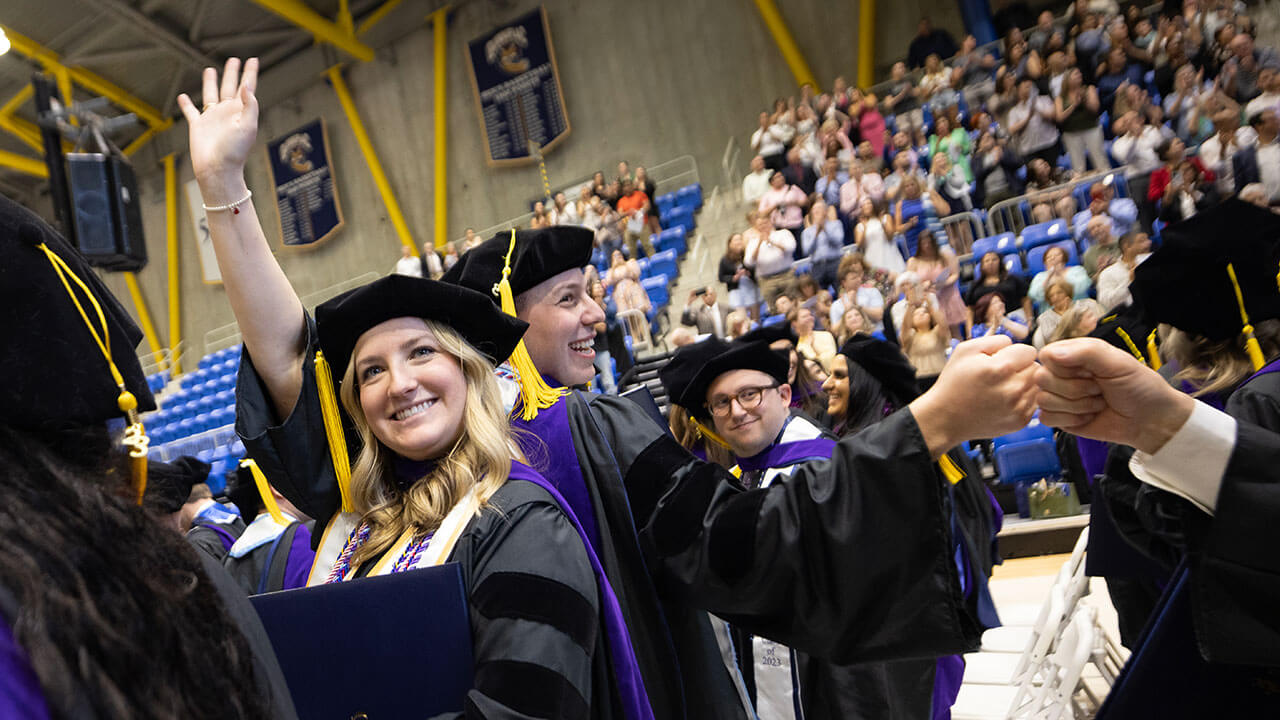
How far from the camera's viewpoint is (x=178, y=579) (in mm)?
784

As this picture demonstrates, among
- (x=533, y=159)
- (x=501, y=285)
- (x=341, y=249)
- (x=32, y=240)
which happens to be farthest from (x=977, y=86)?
(x=341, y=249)

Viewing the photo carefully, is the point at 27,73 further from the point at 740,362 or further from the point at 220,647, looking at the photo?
the point at 220,647

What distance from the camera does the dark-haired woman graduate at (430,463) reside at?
1.35 meters

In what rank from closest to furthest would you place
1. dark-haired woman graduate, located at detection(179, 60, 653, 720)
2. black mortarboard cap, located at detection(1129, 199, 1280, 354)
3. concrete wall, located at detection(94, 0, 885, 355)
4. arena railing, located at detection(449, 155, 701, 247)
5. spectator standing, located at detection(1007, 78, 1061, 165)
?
dark-haired woman graduate, located at detection(179, 60, 653, 720)
black mortarboard cap, located at detection(1129, 199, 1280, 354)
spectator standing, located at detection(1007, 78, 1061, 165)
concrete wall, located at detection(94, 0, 885, 355)
arena railing, located at detection(449, 155, 701, 247)

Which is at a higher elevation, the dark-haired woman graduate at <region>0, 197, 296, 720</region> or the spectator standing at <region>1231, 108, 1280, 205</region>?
the spectator standing at <region>1231, 108, 1280, 205</region>

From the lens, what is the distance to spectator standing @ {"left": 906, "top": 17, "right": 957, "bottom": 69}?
499 inches

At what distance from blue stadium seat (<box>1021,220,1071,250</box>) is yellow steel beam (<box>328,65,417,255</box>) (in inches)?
493

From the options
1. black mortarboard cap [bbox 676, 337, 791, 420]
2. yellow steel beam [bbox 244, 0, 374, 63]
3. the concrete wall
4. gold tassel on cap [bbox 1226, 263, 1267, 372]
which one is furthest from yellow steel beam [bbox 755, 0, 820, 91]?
gold tassel on cap [bbox 1226, 263, 1267, 372]

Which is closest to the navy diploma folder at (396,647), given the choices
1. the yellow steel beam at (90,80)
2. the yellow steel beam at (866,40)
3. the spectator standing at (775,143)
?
the spectator standing at (775,143)

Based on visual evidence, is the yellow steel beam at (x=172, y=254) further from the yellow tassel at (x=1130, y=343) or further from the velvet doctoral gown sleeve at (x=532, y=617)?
the velvet doctoral gown sleeve at (x=532, y=617)

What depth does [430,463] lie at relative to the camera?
172 centimetres

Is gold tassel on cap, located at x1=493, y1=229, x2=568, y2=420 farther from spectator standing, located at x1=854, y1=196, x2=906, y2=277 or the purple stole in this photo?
spectator standing, located at x1=854, y1=196, x2=906, y2=277

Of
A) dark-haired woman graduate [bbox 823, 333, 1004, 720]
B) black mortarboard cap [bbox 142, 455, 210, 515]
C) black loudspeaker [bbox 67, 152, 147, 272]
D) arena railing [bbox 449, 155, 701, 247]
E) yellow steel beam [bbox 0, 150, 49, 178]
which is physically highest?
yellow steel beam [bbox 0, 150, 49, 178]

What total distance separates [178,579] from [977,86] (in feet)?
38.4
